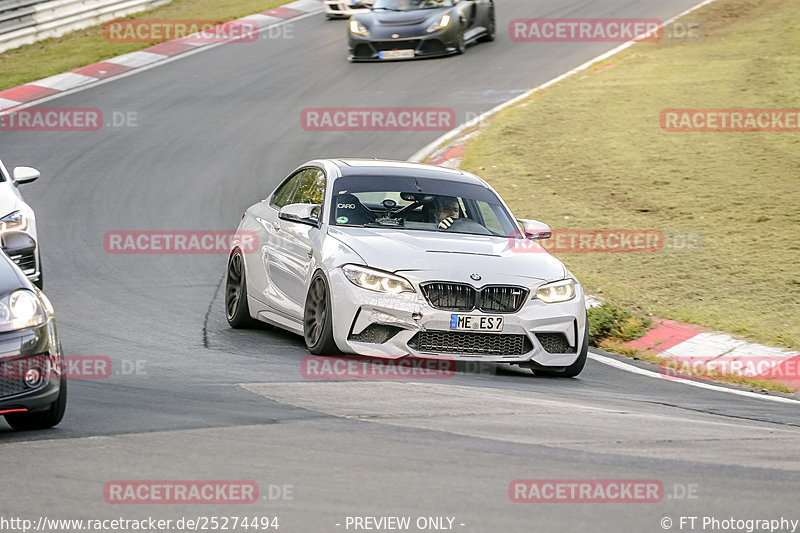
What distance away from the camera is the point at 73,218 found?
53.4ft

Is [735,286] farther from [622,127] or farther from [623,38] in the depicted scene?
[623,38]

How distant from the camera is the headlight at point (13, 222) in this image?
11430 millimetres

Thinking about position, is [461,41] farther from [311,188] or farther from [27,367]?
[27,367]

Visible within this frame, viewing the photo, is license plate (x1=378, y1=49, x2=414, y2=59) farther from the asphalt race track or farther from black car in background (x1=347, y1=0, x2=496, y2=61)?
the asphalt race track

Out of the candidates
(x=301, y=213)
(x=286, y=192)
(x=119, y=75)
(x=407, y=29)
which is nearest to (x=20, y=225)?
(x=286, y=192)

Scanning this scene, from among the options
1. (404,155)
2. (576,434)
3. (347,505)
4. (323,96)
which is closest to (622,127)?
(404,155)

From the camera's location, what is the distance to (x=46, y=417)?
6863 mm

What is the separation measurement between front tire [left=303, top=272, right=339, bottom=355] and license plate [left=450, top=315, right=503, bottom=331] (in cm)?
90

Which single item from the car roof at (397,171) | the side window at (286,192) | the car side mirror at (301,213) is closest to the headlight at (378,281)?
the car side mirror at (301,213)

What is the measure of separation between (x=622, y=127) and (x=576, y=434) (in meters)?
14.6

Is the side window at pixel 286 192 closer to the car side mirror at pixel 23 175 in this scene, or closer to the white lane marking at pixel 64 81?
the car side mirror at pixel 23 175

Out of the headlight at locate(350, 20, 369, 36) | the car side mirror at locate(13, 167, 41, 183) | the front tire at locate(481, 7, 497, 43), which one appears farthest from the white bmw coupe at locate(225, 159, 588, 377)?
the front tire at locate(481, 7, 497, 43)

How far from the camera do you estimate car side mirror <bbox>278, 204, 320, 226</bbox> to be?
33.5 ft

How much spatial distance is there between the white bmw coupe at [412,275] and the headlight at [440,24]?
15.2 meters
